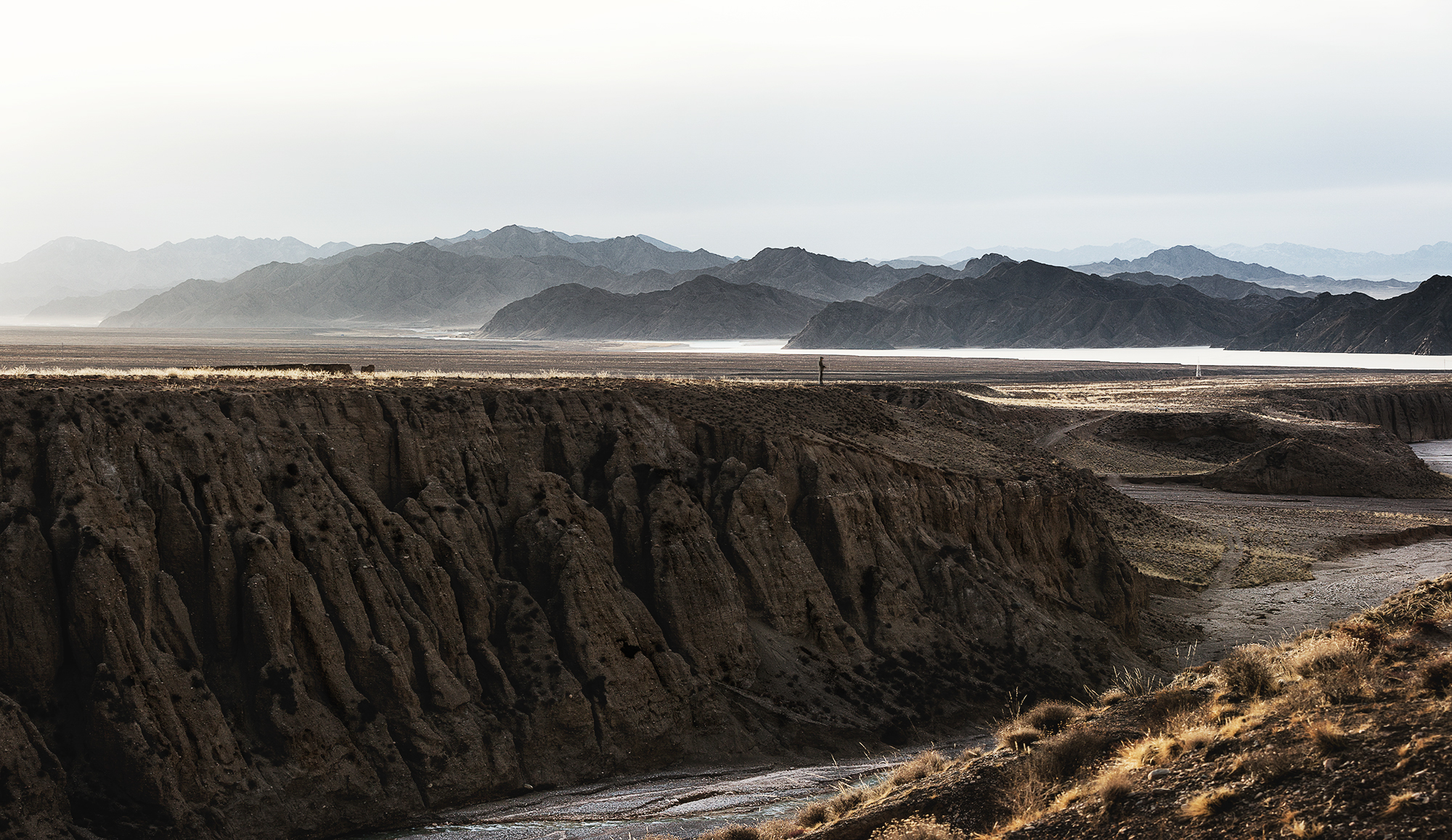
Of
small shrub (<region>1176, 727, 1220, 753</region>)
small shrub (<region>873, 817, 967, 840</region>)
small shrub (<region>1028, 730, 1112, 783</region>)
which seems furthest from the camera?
small shrub (<region>1028, 730, 1112, 783</region>)

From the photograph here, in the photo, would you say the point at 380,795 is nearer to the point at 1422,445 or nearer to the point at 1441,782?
the point at 1441,782

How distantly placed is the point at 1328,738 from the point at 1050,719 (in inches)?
200

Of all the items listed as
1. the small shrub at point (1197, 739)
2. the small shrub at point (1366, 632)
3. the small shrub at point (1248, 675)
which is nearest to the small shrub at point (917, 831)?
the small shrub at point (1197, 739)

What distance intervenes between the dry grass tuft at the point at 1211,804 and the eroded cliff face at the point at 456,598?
1471 cm

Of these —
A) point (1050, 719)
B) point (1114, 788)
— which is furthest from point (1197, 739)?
point (1050, 719)

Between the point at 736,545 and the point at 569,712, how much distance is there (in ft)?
26.0

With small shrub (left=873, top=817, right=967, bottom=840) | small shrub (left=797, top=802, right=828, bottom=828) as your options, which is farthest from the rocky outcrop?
small shrub (left=873, top=817, right=967, bottom=840)

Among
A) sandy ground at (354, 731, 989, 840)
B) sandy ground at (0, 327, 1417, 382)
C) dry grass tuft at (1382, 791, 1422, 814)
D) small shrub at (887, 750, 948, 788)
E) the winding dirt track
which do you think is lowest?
the winding dirt track

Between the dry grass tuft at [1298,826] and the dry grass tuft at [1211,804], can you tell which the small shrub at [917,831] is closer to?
the dry grass tuft at [1211,804]

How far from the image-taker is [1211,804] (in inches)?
553

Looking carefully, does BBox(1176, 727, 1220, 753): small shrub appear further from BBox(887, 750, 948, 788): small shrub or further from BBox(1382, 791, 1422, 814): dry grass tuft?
BBox(887, 750, 948, 788): small shrub

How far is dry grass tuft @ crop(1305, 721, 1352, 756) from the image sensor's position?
47.3 feet

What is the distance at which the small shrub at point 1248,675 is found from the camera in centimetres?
1750

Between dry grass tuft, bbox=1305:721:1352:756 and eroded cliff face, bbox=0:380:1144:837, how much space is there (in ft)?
49.3
